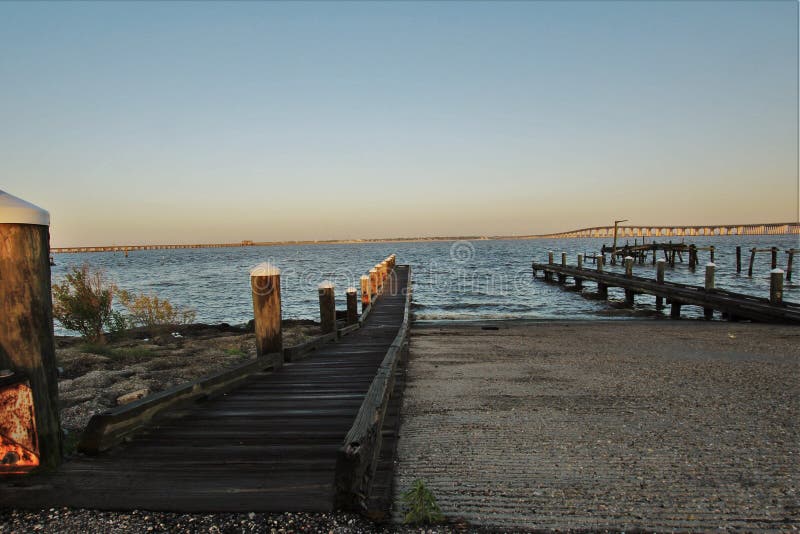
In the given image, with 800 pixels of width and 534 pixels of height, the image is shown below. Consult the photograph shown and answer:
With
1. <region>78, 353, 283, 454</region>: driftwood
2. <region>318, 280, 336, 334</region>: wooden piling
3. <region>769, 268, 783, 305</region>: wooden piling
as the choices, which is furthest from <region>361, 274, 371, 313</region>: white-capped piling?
<region>769, 268, 783, 305</region>: wooden piling

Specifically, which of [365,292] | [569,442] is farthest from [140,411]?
[365,292]

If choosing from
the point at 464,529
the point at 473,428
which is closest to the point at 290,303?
the point at 473,428

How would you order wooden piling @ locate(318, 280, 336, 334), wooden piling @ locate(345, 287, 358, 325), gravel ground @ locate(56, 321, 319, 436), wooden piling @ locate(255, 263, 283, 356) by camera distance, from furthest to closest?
wooden piling @ locate(345, 287, 358, 325) < wooden piling @ locate(318, 280, 336, 334) < wooden piling @ locate(255, 263, 283, 356) < gravel ground @ locate(56, 321, 319, 436)

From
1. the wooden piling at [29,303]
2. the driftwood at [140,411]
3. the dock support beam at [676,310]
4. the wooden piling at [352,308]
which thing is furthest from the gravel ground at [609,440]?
the dock support beam at [676,310]

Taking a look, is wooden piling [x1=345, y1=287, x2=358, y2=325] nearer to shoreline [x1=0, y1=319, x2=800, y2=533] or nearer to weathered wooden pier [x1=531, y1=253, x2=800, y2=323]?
shoreline [x1=0, y1=319, x2=800, y2=533]

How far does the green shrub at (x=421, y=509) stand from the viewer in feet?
8.84

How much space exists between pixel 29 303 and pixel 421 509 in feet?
8.29

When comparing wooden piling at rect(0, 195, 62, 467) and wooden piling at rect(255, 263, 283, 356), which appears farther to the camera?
wooden piling at rect(255, 263, 283, 356)

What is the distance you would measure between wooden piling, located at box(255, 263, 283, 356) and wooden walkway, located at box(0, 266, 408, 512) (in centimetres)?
136

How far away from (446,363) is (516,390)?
236cm

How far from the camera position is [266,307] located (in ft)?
19.7

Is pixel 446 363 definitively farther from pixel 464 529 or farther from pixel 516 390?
pixel 464 529

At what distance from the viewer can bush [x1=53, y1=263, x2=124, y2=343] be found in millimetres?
11594

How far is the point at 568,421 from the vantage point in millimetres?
4586
